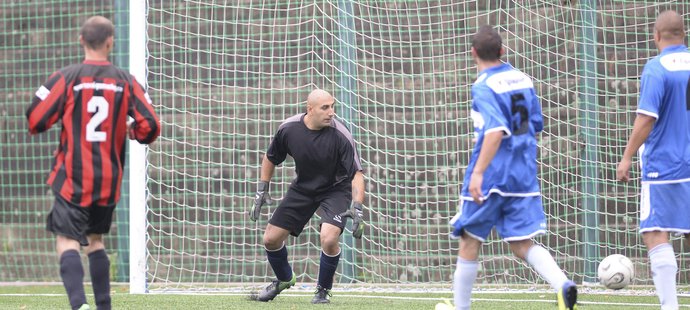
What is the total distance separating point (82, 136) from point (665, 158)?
2990mm

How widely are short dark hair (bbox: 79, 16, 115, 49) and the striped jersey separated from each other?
97 mm

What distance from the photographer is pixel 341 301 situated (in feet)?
26.8

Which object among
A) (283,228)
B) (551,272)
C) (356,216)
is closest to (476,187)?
(551,272)

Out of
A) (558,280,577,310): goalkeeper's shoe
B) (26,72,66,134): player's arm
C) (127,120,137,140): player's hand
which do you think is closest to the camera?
(558,280,577,310): goalkeeper's shoe

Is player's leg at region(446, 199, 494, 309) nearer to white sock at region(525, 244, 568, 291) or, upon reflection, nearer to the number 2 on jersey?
white sock at region(525, 244, 568, 291)

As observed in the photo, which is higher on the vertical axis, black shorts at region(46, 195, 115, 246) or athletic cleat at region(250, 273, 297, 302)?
black shorts at region(46, 195, 115, 246)

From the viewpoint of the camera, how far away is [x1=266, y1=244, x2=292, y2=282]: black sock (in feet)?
26.5

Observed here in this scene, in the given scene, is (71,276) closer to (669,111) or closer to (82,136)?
(82,136)

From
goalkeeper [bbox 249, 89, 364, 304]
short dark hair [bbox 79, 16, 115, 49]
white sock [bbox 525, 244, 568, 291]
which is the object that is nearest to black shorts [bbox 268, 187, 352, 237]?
goalkeeper [bbox 249, 89, 364, 304]

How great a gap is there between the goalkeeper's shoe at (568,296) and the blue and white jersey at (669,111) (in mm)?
997

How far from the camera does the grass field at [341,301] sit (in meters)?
7.64

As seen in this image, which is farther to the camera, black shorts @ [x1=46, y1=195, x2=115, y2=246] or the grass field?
the grass field

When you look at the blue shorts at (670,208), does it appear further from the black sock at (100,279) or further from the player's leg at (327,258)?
the black sock at (100,279)

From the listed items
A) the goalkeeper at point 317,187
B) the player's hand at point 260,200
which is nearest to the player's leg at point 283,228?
the goalkeeper at point 317,187
